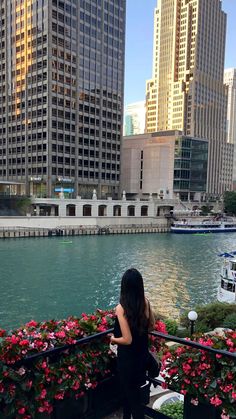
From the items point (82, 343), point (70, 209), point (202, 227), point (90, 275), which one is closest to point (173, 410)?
point (82, 343)

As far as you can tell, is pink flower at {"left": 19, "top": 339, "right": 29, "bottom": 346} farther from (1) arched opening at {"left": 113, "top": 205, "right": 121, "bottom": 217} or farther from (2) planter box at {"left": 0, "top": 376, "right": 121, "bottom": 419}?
(1) arched opening at {"left": 113, "top": 205, "right": 121, "bottom": 217}

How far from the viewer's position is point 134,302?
486cm

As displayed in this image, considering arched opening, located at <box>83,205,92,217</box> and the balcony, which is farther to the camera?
arched opening, located at <box>83,205,92,217</box>

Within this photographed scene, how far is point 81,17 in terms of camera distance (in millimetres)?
132500

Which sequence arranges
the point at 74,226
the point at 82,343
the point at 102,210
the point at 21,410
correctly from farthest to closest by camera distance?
the point at 102,210
the point at 74,226
the point at 82,343
the point at 21,410

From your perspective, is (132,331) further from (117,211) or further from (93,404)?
(117,211)

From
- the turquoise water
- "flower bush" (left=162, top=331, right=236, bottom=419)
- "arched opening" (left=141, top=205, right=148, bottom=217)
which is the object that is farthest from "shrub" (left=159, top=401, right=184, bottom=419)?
"arched opening" (left=141, top=205, right=148, bottom=217)

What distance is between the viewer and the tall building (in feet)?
411

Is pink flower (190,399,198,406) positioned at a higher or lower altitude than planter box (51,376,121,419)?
higher

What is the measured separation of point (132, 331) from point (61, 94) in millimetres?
130845

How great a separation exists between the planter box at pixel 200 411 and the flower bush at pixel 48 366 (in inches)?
49.6

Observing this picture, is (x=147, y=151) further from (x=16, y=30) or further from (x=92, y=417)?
(x=92, y=417)

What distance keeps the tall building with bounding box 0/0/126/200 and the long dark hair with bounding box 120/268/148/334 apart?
12105cm

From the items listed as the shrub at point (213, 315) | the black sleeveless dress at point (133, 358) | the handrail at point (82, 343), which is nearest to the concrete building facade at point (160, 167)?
the shrub at point (213, 315)
